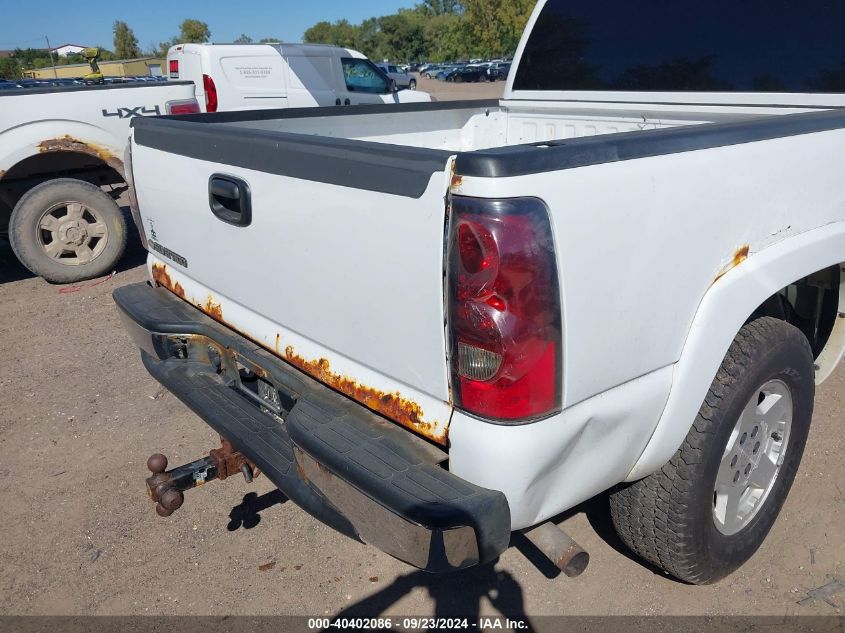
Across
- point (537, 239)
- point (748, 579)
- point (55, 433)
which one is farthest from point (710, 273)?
point (55, 433)

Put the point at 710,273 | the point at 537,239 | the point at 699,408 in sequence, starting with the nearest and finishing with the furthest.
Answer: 1. the point at 537,239
2. the point at 710,273
3. the point at 699,408

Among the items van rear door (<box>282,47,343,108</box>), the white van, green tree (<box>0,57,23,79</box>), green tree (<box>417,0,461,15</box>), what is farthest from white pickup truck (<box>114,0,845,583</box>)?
green tree (<box>417,0,461,15</box>)

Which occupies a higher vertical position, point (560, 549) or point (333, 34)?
point (333, 34)

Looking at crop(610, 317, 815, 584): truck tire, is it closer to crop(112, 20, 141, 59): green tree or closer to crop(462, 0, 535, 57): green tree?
crop(462, 0, 535, 57): green tree

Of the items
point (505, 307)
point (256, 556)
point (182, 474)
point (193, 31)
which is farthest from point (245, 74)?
point (193, 31)

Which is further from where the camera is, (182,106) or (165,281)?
(182,106)

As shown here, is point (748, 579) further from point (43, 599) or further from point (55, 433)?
point (55, 433)

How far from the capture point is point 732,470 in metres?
2.45

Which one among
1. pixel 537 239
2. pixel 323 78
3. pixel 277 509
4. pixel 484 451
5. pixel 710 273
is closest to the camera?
pixel 537 239

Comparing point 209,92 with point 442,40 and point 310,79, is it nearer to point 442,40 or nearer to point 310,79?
point 310,79

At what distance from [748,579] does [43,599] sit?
2753 mm

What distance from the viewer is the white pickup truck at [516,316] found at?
5.51 feet

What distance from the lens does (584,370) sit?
1767 mm

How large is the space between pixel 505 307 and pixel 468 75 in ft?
175
